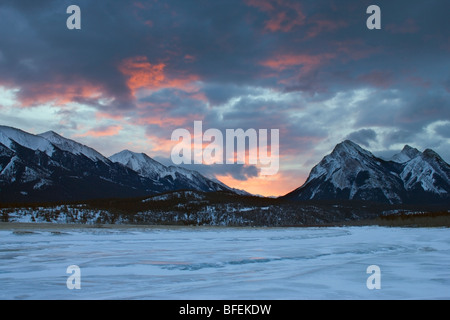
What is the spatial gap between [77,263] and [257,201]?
16561 cm

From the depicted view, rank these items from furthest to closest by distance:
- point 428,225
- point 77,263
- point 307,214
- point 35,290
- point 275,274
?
point 307,214 → point 428,225 → point 77,263 → point 275,274 → point 35,290

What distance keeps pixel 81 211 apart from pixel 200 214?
156 ft

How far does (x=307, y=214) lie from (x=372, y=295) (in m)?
160

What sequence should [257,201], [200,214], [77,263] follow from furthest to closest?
[257,201] < [200,214] < [77,263]

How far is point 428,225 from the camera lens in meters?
65.2

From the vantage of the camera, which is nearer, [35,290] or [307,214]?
[35,290]

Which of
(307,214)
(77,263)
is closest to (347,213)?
(307,214)

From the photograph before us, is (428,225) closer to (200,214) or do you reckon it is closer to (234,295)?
(234,295)

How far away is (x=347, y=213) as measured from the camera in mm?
199125
